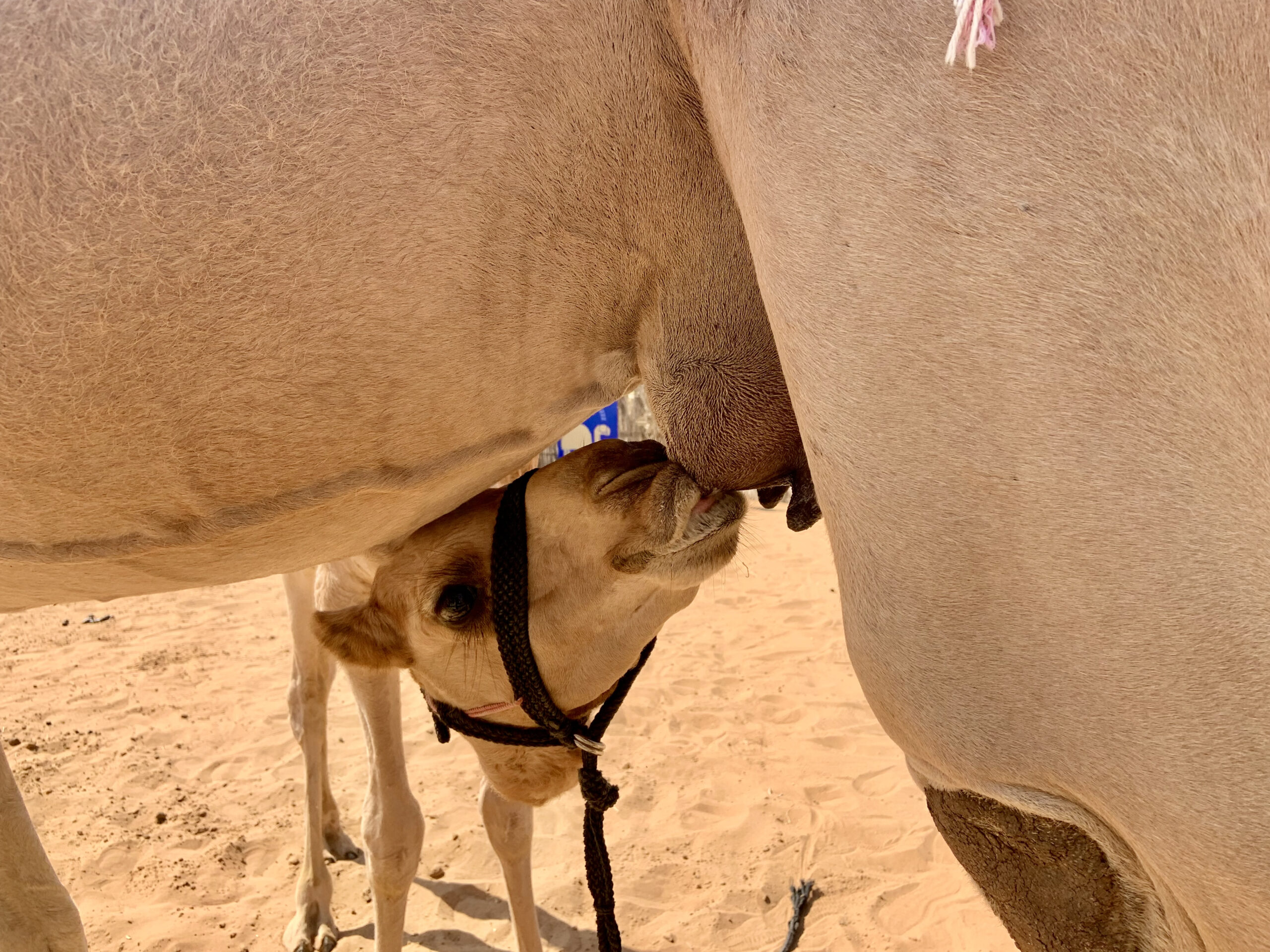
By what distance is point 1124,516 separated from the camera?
3.43 feet

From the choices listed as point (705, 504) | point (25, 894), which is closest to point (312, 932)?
point (25, 894)

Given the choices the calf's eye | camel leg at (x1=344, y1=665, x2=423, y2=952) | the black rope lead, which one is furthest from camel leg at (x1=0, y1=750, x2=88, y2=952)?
the black rope lead

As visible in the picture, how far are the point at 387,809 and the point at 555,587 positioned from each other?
4.63ft

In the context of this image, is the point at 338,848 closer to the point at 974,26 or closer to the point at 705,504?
the point at 705,504

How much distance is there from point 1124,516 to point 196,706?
616 centimetres

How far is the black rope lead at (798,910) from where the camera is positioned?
3.79 metres

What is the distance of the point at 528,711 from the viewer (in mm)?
2260

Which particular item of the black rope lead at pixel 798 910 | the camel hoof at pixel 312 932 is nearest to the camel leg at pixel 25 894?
the camel hoof at pixel 312 932

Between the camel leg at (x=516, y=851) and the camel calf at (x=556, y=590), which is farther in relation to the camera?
the camel leg at (x=516, y=851)

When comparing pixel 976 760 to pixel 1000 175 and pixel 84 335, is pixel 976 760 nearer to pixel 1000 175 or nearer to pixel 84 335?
pixel 1000 175

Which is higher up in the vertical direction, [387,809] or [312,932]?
[387,809]

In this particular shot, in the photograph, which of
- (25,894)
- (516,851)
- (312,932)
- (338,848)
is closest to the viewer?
(25,894)

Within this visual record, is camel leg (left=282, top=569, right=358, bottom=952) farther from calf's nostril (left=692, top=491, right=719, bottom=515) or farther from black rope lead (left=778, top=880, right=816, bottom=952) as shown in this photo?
calf's nostril (left=692, top=491, right=719, bottom=515)

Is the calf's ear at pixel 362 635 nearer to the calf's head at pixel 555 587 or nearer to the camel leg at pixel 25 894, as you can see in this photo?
the calf's head at pixel 555 587
